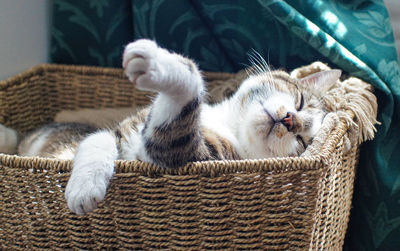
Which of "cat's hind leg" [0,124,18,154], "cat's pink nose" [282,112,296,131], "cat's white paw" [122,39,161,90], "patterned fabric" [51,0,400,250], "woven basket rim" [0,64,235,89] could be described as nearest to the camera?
"cat's white paw" [122,39,161,90]

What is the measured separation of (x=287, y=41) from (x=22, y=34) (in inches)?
39.7

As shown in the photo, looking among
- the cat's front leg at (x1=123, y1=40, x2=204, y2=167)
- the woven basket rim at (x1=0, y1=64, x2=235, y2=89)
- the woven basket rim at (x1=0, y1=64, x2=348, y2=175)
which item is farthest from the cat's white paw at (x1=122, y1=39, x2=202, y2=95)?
the woven basket rim at (x1=0, y1=64, x2=235, y2=89)

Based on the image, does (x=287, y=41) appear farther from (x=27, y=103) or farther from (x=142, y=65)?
(x=27, y=103)

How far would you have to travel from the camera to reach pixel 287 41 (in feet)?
4.50

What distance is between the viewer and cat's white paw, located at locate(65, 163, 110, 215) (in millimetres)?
722

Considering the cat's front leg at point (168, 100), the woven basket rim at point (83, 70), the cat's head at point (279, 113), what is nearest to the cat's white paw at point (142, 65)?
the cat's front leg at point (168, 100)

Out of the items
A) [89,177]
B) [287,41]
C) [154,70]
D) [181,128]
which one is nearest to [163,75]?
[154,70]

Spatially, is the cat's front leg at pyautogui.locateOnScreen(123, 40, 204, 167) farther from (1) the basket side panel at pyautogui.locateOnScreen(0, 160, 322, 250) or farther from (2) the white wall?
(2) the white wall

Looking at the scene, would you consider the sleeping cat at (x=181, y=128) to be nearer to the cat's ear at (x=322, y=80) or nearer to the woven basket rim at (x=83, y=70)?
the cat's ear at (x=322, y=80)

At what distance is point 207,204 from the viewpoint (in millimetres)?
794

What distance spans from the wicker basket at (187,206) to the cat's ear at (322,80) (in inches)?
9.7

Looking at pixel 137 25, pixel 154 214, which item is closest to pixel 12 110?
pixel 137 25

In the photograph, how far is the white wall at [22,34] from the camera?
4.70ft

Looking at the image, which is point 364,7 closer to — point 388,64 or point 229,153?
point 388,64
